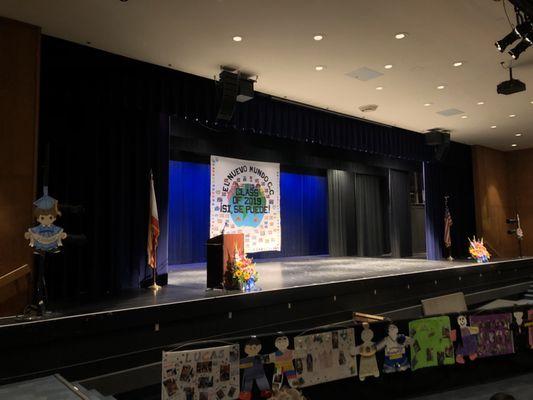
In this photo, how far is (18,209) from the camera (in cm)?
424

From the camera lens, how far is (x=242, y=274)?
4984 millimetres

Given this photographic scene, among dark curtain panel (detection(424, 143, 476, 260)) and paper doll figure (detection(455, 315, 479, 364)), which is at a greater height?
dark curtain panel (detection(424, 143, 476, 260))

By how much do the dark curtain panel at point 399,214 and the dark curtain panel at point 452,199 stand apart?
48.5 inches

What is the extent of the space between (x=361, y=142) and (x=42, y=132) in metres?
6.34

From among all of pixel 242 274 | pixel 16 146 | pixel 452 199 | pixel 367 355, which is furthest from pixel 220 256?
pixel 452 199

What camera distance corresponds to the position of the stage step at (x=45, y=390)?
2688mm

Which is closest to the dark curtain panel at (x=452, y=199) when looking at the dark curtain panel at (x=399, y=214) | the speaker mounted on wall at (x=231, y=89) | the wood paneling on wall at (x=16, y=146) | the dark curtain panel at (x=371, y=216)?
the dark curtain panel at (x=399, y=214)

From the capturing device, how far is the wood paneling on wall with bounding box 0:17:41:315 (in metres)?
4.13

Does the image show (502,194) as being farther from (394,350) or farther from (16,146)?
(16,146)

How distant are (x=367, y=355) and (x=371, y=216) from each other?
10951 millimetres

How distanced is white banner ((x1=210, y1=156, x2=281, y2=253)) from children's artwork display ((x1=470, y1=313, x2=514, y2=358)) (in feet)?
17.3

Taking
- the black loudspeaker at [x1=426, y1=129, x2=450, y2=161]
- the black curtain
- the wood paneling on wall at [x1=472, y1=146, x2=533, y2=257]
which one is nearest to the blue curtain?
the black loudspeaker at [x1=426, y1=129, x2=450, y2=161]

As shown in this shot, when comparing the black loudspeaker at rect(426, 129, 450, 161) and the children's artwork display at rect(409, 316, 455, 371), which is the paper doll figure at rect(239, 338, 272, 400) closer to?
the children's artwork display at rect(409, 316, 455, 371)

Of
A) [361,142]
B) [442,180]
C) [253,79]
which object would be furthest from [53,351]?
[442,180]
